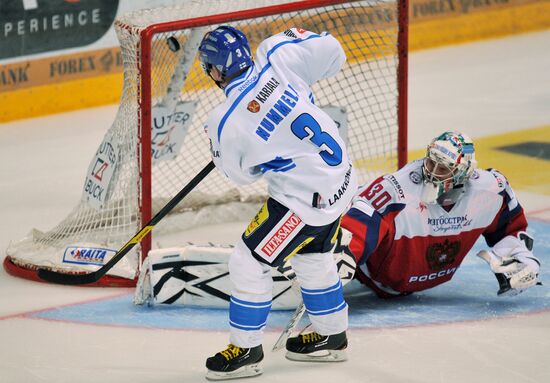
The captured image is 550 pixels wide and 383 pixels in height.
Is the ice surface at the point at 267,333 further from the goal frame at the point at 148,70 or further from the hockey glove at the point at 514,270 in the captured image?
the goal frame at the point at 148,70

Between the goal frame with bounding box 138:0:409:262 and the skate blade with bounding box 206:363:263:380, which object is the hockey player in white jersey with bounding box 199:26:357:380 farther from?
the goal frame with bounding box 138:0:409:262

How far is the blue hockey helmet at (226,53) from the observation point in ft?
14.9

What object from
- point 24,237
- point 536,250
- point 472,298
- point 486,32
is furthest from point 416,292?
point 486,32

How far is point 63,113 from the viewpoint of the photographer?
29.3ft

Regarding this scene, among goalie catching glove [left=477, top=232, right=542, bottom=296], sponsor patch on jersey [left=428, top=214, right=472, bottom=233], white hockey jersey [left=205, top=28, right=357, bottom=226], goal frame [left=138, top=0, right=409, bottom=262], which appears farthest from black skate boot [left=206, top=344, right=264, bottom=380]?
goal frame [left=138, top=0, right=409, bottom=262]

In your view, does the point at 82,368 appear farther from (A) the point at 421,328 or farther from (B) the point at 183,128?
(B) the point at 183,128

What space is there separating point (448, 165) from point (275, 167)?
89 centimetres

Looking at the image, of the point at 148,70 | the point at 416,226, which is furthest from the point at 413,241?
the point at 148,70

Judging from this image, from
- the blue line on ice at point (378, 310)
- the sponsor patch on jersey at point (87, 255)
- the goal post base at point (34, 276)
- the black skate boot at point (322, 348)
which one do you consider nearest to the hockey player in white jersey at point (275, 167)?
the black skate boot at point (322, 348)

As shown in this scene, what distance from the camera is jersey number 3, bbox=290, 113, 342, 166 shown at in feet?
14.8

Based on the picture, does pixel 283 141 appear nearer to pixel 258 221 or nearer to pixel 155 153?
pixel 258 221

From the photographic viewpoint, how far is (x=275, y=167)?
454cm

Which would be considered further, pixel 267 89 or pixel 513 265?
pixel 513 265

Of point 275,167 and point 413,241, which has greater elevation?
point 275,167
